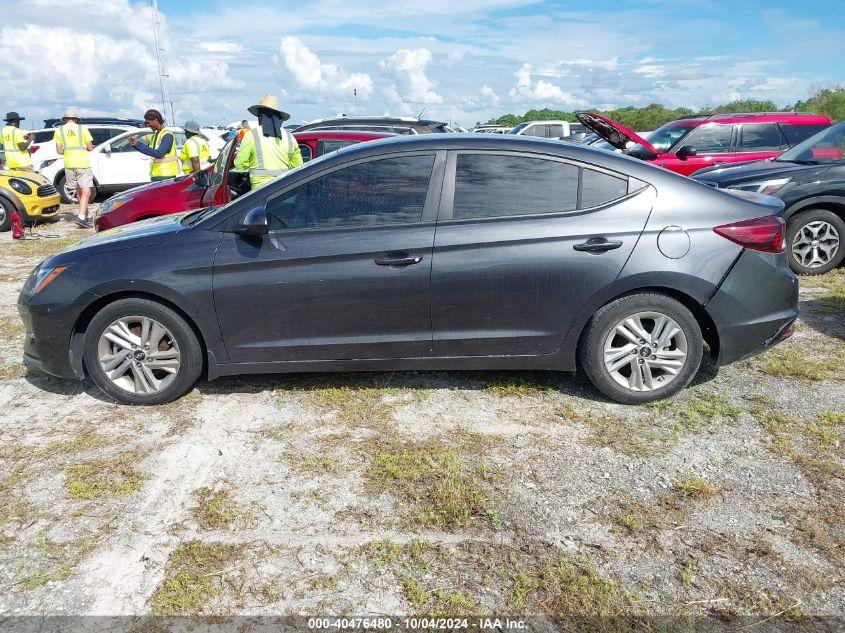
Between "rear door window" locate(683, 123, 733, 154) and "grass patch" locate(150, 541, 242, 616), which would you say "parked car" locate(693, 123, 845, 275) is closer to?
"rear door window" locate(683, 123, 733, 154)

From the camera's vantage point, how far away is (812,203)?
22.6 feet

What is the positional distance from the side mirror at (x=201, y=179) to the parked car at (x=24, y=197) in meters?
6.10

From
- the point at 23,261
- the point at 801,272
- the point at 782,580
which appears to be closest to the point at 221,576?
the point at 782,580

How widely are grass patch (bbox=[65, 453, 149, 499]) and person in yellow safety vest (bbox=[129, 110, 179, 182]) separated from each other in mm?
7138

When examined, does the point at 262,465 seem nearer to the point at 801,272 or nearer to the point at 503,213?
the point at 503,213

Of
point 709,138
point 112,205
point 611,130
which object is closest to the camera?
point 112,205

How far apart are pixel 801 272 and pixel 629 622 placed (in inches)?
237

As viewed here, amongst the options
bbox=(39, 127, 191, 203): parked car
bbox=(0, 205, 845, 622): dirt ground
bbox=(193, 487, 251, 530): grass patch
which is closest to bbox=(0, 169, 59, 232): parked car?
bbox=(39, 127, 191, 203): parked car

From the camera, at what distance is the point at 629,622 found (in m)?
2.37

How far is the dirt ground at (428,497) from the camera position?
8.34ft

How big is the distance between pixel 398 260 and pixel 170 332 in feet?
4.86

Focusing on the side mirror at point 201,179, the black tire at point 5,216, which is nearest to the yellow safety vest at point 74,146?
the black tire at point 5,216

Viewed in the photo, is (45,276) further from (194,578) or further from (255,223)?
(194,578)

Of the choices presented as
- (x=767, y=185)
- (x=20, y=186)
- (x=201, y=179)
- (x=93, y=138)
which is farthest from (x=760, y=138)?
(x=93, y=138)
